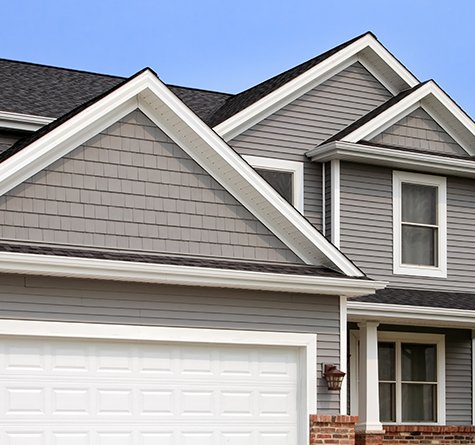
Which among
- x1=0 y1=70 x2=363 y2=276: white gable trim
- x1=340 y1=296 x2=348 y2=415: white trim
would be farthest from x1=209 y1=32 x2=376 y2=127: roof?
x1=340 y1=296 x2=348 y2=415: white trim

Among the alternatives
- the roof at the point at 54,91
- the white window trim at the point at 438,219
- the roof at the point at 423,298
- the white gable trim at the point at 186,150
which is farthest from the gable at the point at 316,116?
the white gable trim at the point at 186,150

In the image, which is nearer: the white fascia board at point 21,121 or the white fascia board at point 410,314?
the white fascia board at point 410,314

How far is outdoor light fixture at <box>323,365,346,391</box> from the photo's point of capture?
15.1 metres

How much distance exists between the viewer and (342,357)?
15.4 metres

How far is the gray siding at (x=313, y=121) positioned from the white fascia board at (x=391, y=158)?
410 mm

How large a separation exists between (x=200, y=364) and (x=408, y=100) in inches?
332

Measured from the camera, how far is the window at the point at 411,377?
20672 mm

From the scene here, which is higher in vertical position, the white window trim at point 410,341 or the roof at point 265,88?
the roof at point 265,88

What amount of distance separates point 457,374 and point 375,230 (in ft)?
11.0

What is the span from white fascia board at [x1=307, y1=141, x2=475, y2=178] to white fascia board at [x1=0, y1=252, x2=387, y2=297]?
4.92m

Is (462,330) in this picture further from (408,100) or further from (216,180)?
(216,180)

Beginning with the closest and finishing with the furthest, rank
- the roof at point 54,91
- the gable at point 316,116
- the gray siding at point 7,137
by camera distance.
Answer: the gray siding at point 7,137 → the gable at point 316,116 → the roof at point 54,91

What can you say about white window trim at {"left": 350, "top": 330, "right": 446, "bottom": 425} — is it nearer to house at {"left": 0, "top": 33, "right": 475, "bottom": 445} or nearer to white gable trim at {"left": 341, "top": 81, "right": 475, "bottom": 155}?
house at {"left": 0, "top": 33, "right": 475, "bottom": 445}

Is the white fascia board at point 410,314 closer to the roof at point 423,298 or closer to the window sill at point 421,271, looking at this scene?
the roof at point 423,298
